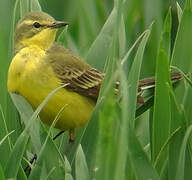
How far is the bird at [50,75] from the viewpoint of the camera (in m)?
3.19

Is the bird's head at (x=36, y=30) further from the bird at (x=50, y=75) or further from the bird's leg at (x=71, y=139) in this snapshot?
the bird's leg at (x=71, y=139)

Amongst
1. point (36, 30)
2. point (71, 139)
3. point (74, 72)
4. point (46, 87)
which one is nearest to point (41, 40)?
point (36, 30)

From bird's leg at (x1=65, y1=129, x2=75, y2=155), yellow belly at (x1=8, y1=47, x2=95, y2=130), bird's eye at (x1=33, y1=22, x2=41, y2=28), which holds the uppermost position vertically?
bird's eye at (x1=33, y1=22, x2=41, y2=28)

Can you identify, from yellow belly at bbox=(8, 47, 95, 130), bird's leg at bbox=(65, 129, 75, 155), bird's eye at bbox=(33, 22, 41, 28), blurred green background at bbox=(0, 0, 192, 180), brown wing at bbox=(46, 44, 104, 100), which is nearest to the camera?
blurred green background at bbox=(0, 0, 192, 180)

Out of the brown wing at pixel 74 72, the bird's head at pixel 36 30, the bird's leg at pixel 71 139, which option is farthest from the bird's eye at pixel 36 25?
the bird's leg at pixel 71 139

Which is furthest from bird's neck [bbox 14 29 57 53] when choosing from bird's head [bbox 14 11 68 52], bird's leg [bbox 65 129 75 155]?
bird's leg [bbox 65 129 75 155]

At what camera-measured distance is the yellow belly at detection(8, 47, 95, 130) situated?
125 inches

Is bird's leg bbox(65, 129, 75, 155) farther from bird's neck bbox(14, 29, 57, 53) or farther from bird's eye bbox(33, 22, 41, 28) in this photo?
bird's eye bbox(33, 22, 41, 28)

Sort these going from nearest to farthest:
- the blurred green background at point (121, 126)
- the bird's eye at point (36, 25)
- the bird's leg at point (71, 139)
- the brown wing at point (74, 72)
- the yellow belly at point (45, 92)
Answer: the blurred green background at point (121, 126), the bird's leg at point (71, 139), the yellow belly at point (45, 92), the brown wing at point (74, 72), the bird's eye at point (36, 25)

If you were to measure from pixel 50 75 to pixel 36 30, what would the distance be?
0.35 meters

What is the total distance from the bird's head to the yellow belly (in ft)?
0.49

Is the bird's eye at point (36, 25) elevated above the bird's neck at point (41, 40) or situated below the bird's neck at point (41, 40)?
above

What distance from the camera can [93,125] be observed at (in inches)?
100

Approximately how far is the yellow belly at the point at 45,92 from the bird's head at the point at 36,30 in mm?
149
